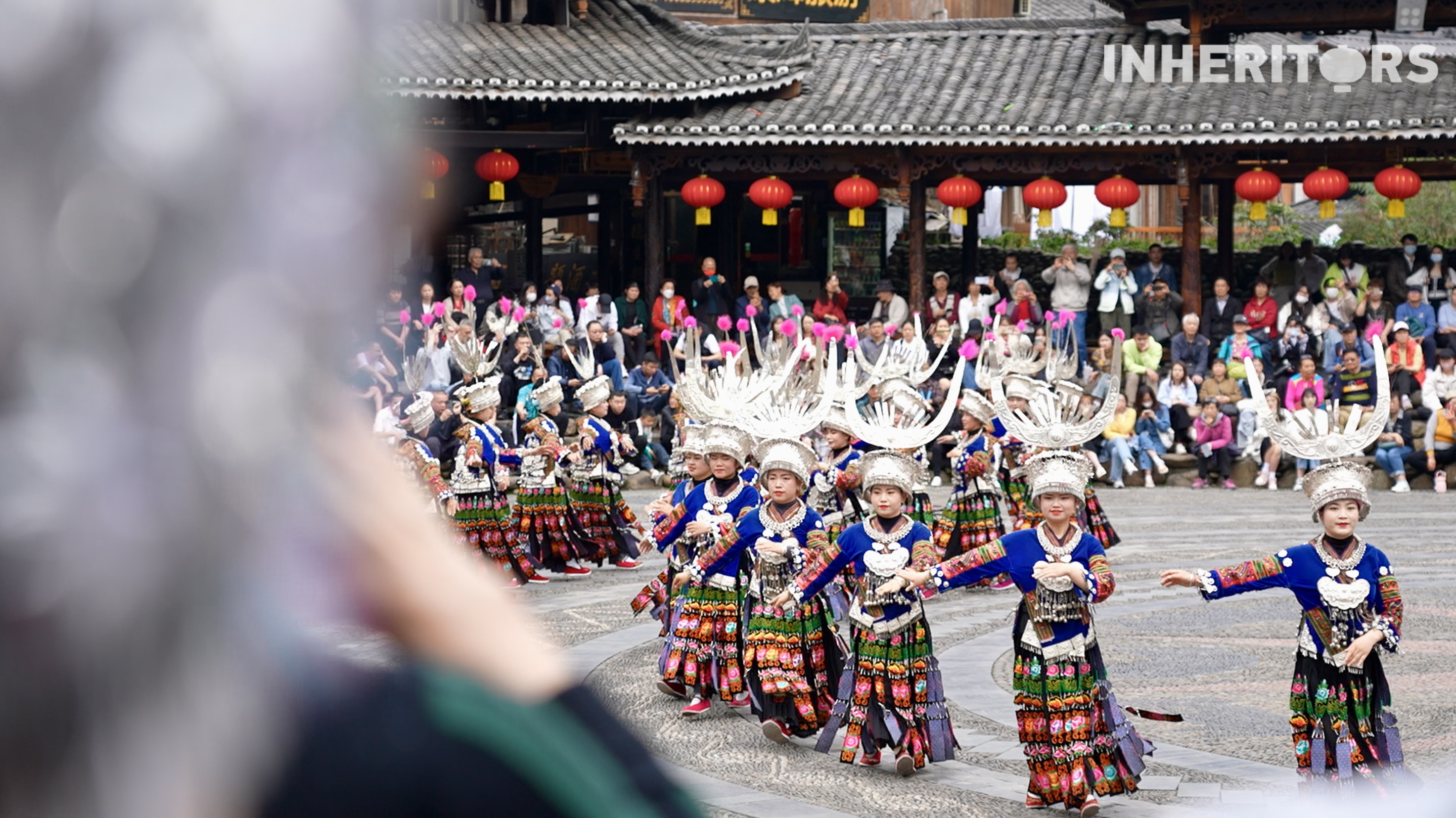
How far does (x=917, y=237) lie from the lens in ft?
72.7

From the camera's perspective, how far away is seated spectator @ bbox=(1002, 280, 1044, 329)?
68.2 ft

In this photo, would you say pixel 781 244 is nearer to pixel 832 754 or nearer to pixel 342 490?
pixel 832 754

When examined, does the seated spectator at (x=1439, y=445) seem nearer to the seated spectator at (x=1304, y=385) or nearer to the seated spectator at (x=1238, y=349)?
the seated spectator at (x=1304, y=385)

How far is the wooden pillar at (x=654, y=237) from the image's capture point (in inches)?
881

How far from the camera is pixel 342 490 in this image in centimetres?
89

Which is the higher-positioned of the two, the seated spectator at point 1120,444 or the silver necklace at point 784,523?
the silver necklace at point 784,523

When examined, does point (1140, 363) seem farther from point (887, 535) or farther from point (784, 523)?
point (887, 535)

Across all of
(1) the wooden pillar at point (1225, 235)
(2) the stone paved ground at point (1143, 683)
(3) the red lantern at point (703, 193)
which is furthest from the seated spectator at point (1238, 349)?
(3) the red lantern at point (703, 193)

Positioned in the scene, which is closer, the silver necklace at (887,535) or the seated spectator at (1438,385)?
the silver necklace at (887,535)

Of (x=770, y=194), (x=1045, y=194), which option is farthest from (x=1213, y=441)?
(x=770, y=194)

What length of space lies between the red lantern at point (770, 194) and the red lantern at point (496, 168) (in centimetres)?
312

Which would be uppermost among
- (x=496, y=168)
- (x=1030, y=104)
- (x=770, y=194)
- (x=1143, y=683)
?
(x=1030, y=104)

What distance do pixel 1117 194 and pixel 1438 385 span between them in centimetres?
442

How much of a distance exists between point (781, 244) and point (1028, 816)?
740 inches
